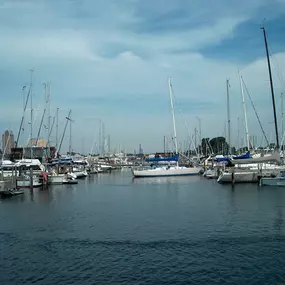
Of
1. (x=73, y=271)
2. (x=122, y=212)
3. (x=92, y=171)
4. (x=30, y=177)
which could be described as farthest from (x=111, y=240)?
(x=92, y=171)

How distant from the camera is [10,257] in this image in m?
22.2

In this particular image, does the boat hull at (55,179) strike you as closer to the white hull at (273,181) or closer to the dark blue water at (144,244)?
the dark blue water at (144,244)

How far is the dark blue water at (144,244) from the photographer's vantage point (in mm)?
18859

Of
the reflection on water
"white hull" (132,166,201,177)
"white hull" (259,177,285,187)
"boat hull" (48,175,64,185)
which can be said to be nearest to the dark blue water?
"white hull" (259,177,285,187)

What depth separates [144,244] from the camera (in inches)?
972

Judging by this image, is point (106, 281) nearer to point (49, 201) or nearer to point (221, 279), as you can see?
point (221, 279)

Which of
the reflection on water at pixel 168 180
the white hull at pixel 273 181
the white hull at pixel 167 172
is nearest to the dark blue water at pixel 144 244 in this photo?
the white hull at pixel 273 181

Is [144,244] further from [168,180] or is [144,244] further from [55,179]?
[168,180]

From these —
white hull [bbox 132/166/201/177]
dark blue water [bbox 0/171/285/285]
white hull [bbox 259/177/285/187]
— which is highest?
white hull [bbox 132/166/201/177]

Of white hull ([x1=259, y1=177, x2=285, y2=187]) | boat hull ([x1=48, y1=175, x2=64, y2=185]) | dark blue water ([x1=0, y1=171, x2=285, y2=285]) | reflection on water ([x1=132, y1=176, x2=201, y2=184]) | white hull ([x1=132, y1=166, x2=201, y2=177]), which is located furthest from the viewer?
white hull ([x1=132, y1=166, x2=201, y2=177])

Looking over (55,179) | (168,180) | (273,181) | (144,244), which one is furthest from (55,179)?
(144,244)

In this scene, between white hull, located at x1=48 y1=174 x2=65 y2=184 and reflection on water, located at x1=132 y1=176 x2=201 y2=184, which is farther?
reflection on water, located at x1=132 y1=176 x2=201 y2=184

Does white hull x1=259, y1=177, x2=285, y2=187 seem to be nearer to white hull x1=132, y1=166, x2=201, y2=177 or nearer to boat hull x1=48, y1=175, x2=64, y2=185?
boat hull x1=48, y1=175, x2=64, y2=185

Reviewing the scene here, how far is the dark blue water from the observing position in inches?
742
